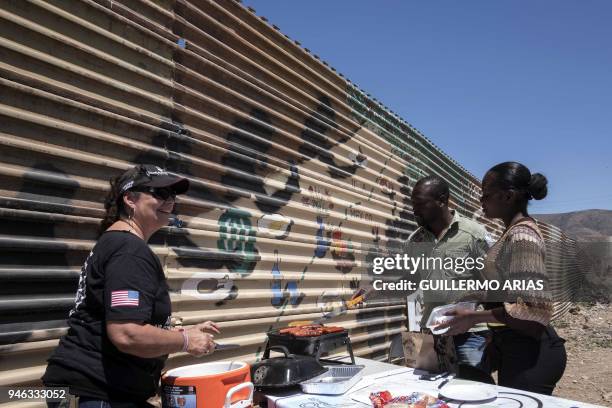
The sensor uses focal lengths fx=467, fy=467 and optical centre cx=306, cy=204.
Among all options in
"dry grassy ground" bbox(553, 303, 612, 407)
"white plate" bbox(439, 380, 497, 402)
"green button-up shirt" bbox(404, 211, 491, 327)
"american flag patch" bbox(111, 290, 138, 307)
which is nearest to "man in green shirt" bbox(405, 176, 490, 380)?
"green button-up shirt" bbox(404, 211, 491, 327)

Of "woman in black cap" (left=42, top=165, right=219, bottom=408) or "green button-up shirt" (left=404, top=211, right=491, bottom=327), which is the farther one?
"green button-up shirt" (left=404, top=211, right=491, bottom=327)

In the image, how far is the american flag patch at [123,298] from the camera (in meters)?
1.72

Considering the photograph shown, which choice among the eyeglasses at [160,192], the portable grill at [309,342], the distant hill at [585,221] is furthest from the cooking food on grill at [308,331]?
the distant hill at [585,221]

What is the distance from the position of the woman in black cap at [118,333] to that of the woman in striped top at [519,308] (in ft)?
4.82

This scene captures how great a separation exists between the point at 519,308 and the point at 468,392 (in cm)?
57

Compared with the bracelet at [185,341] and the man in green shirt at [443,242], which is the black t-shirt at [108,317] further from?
the man in green shirt at [443,242]

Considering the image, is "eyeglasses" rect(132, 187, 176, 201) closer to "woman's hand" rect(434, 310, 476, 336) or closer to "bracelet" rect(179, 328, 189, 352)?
"bracelet" rect(179, 328, 189, 352)

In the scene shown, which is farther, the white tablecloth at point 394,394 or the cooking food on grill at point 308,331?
the cooking food on grill at point 308,331

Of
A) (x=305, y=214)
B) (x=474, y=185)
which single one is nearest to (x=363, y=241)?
(x=305, y=214)

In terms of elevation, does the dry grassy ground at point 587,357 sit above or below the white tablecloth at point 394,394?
below

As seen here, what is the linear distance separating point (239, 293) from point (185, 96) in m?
1.57

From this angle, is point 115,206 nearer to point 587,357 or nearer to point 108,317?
point 108,317

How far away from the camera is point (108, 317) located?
172 cm

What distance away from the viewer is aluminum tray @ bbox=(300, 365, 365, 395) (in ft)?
7.27
